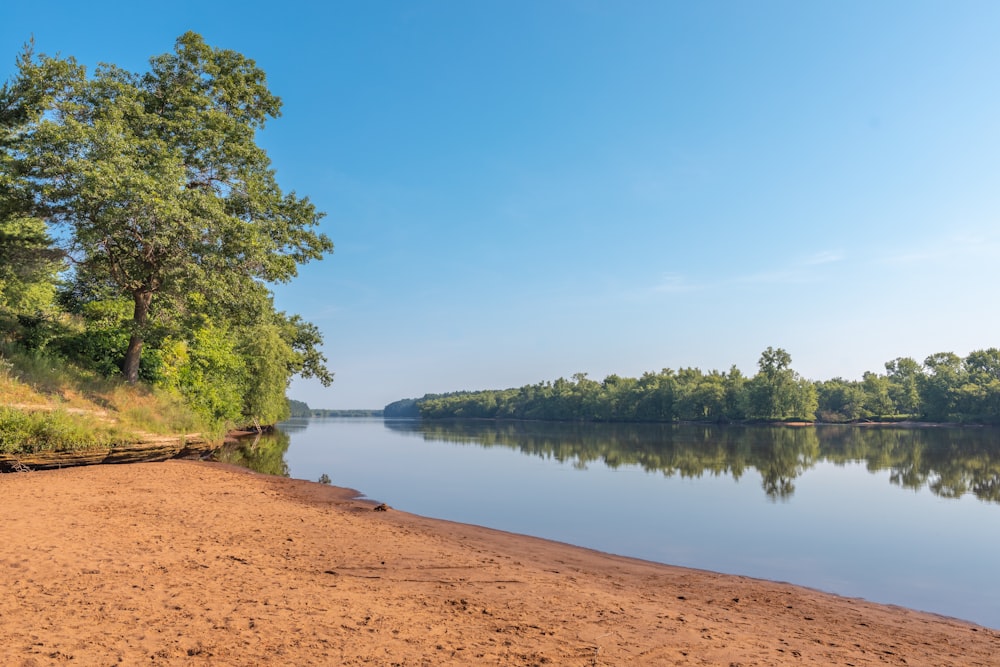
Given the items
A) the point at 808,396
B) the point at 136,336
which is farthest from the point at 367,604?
the point at 808,396

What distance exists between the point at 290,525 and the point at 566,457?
3228 cm

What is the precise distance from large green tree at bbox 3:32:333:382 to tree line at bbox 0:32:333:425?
0.07m

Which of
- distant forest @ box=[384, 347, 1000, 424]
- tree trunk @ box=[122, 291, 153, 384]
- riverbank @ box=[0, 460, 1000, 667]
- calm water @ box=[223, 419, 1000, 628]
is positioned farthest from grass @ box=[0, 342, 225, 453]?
distant forest @ box=[384, 347, 1000, 424]

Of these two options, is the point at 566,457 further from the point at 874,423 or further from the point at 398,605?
the point at 874,423

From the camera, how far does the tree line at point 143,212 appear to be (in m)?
20.9

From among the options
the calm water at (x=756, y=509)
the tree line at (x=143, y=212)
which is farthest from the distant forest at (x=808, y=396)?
the tree line at (x=143, y=212)

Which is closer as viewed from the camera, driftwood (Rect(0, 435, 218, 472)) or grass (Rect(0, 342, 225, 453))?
driftwood (Rect(0, 435, 218, 472))

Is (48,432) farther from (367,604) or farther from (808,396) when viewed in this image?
(808,396)

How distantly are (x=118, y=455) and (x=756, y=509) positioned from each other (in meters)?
24.2

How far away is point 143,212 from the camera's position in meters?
21.1

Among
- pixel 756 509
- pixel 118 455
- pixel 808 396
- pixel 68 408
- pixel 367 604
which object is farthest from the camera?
pixel 808 396

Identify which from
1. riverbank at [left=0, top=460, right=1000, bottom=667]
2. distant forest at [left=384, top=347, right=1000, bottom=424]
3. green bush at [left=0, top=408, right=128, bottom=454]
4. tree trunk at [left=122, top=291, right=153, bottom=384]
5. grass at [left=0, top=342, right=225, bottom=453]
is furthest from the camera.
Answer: distant forest at [left=384, top=347, right=1000, bottom=424]

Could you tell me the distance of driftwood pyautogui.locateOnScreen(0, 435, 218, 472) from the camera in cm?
1645

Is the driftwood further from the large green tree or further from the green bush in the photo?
the large green tree
